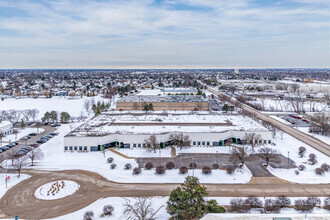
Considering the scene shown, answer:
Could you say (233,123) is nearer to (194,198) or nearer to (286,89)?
(194,198)

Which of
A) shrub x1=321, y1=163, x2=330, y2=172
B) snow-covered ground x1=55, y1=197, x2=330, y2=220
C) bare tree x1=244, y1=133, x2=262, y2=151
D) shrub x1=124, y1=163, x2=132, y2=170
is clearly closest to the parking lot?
shrub x1=124, y1=163, x2=132, y2=170

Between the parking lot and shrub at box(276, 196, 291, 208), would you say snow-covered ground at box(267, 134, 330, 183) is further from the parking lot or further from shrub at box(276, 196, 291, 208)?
the parking lot

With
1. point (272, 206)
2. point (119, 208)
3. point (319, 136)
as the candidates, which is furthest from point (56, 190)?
point (319, 136)

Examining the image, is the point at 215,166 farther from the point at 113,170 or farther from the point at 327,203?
the point at 113,170

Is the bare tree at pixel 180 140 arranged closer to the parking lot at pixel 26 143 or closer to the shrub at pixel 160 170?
the shrub at pixel 160 170

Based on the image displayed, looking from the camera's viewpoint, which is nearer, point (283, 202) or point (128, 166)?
point (283, 202)
